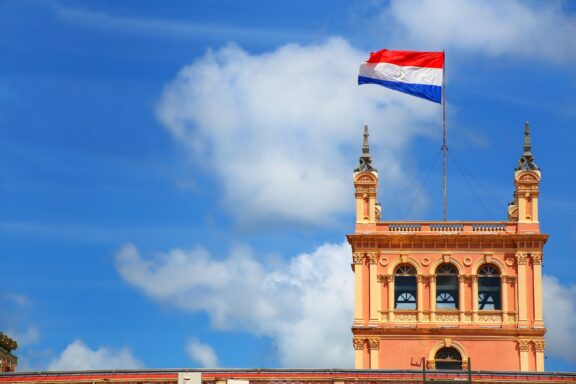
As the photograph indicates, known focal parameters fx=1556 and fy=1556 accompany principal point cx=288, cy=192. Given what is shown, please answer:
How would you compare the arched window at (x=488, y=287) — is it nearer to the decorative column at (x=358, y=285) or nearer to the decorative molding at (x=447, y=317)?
the decorative molding at (x=447, y=317)

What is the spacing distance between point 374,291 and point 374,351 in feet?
14.6

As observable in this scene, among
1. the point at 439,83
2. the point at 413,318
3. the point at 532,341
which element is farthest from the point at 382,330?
the point at 439,83

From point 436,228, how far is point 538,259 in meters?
7.60

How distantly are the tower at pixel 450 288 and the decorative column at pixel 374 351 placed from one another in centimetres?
7

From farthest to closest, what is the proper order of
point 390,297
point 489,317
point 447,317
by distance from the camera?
1. point 390,297
2. point 447,317
3. point 489,317

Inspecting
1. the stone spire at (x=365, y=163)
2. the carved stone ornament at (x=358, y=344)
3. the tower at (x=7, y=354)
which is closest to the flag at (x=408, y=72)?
the stone spire at (x=365, y=163)

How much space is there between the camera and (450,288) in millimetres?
111250

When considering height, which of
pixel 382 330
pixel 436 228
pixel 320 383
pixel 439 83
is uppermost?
pixel 439 83

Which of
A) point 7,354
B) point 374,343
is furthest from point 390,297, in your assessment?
point 7,354

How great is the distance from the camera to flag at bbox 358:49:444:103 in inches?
4444

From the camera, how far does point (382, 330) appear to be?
10988 cm

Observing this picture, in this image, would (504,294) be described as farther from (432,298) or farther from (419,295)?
(419,295)

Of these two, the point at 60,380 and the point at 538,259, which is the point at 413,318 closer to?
the point at 538,259

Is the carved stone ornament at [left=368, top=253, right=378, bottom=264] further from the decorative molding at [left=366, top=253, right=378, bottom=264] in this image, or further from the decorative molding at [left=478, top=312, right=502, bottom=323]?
the decorative molding at [left=478, top=312, right=502, bottom=323]
